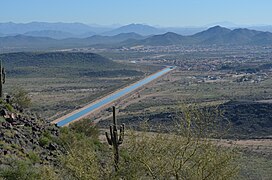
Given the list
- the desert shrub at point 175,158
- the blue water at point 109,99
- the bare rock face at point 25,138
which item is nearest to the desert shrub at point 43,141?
the bare rock face at point 25,138

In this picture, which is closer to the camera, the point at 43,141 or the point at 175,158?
the point at 175,158

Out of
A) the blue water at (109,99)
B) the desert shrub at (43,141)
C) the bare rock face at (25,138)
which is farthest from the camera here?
the blue water at (109,99)

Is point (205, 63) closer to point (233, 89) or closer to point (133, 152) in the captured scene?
point (233, 89)

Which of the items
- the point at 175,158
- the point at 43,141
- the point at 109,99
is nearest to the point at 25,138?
the point at 43,141

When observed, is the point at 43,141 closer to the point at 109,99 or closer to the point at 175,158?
the point at 175,158

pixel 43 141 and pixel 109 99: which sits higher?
pixel 43 141

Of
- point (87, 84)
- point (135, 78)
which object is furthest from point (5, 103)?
point (135, 78)

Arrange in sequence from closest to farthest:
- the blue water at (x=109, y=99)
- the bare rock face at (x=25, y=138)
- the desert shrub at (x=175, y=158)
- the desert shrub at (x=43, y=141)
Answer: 1. the desert shrub at (x=175, y=158)
2. the bare rock face at (x=25, y=138)
3. the desert shrub at (x=43, y=141)
4. the blue water at (x=109, y=99)

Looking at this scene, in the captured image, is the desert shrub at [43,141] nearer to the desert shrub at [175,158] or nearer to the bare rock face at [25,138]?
the bare rock face at [25,138]

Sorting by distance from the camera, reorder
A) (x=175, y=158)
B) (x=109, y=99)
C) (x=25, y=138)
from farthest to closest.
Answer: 1. (x=109, y=99)
2. (x=25, y=138)
3. (x=175, y=158)

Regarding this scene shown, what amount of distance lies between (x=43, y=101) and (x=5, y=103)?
53953 mm

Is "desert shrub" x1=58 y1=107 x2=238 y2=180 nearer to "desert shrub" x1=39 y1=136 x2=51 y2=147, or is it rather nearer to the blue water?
"desert shrub" x1=39 y1=136 x2=51 y2=147

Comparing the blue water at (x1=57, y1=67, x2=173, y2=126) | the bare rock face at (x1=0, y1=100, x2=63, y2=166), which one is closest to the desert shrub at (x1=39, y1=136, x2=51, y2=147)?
the bare rock face at (x1=0, y1=100, x2=63, y2=166)

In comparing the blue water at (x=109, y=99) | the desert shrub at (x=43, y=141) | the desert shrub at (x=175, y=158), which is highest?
the desert shrub at (x=175, y=158)
